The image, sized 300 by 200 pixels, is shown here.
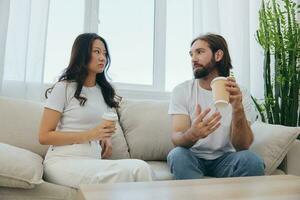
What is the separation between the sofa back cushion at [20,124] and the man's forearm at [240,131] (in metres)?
1.00

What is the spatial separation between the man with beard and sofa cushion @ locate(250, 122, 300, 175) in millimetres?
95

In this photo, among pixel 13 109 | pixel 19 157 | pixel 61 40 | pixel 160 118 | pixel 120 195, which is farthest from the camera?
pixel 61 40

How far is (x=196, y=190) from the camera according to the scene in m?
0.92

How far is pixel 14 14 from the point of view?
6.46ft

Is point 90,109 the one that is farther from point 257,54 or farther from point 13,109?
point 257,54

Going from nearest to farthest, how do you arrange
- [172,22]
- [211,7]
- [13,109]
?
[13,109] → [211,7] → [172,22]

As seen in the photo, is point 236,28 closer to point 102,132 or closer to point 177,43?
point 177,43

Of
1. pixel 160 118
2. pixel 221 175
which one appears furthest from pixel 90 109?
pixel 221 175

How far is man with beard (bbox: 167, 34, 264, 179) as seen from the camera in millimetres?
1384

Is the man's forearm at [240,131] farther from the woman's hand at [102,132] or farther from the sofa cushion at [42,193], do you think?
the sofa cushion at [42,193]

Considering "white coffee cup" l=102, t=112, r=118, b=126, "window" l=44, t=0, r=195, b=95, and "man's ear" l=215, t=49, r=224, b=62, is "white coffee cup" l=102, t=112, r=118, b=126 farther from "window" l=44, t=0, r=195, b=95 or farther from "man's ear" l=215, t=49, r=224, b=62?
"window" l=44, t=0, r=195, b=95

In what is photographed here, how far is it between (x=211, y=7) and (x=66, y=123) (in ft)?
5.08

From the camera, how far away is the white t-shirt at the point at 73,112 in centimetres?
142

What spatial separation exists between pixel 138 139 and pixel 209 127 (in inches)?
24.2
